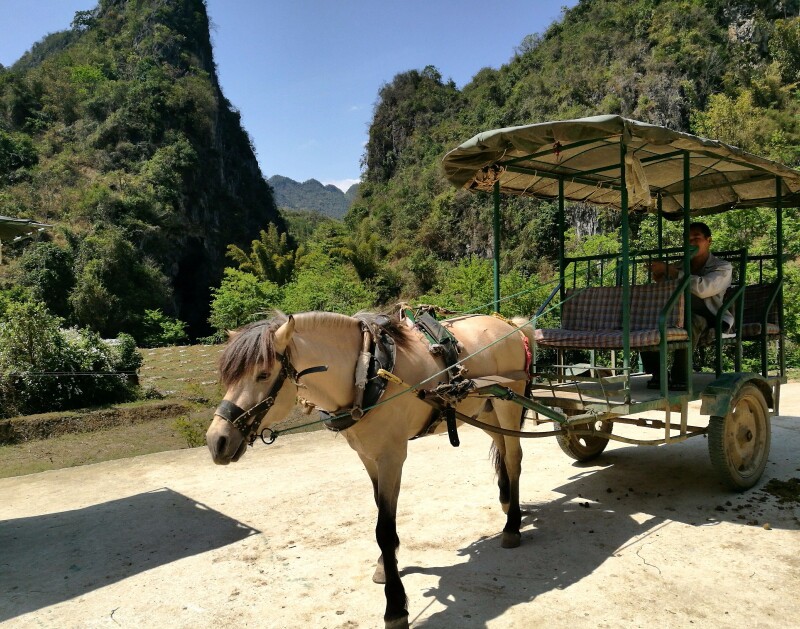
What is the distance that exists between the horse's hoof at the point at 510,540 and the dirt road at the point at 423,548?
0.18 ft

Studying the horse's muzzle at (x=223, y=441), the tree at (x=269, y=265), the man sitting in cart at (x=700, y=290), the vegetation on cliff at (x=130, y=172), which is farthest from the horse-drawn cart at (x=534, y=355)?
the tree at (x=269, y=265)

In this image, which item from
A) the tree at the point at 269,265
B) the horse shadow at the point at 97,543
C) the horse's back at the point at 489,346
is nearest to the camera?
the horse shadow at the point at 97,543

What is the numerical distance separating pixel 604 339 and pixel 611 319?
705mm

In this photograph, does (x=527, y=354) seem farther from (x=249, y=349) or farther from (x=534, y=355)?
(x=249, y=349)

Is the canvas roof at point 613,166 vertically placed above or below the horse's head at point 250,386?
above

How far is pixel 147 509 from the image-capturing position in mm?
5055

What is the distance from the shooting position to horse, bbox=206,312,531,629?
2.69 meters

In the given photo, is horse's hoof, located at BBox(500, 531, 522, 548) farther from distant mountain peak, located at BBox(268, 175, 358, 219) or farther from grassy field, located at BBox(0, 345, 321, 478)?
distant mountain peak, located at BBox(268, 175, 358, 219)

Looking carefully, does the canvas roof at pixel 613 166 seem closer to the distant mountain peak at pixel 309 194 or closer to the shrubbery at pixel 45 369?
the shrubbery at pixel 45 369

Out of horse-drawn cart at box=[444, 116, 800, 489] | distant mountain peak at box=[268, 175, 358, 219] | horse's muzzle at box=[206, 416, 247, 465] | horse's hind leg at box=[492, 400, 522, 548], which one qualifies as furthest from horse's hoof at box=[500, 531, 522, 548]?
distant mountain peak at box=[268, 175, 358, 219]

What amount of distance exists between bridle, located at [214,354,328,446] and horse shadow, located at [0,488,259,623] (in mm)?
1895

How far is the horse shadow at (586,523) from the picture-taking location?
3154 mm

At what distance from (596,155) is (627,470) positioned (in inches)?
118

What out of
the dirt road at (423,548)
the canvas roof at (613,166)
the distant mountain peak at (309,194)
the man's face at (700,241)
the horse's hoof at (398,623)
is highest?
the distant mountain peak at (309,194)
